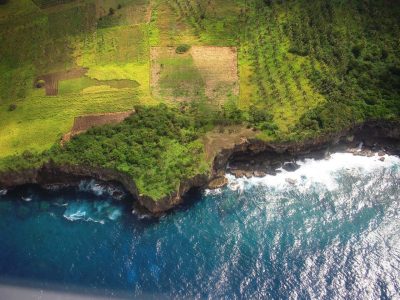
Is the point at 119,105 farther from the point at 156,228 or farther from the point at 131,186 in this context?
the point at 156,228

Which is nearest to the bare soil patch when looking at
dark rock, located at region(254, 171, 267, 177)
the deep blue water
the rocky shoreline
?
the rocky shoreline

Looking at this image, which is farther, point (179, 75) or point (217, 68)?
point (217, 68)

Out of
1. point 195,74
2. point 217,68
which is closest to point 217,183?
point 195,74

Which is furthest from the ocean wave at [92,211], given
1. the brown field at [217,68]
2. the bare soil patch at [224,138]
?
the brown field at [217,68]

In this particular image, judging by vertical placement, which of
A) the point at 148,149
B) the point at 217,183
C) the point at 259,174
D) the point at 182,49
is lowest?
the point at 217,183

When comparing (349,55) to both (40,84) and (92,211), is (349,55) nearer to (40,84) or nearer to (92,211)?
(92,211)

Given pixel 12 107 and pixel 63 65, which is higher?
pixel 63 65

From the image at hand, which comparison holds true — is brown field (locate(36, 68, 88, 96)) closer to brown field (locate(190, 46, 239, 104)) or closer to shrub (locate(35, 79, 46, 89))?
shrub (locate(35, 79, 46, 89))
